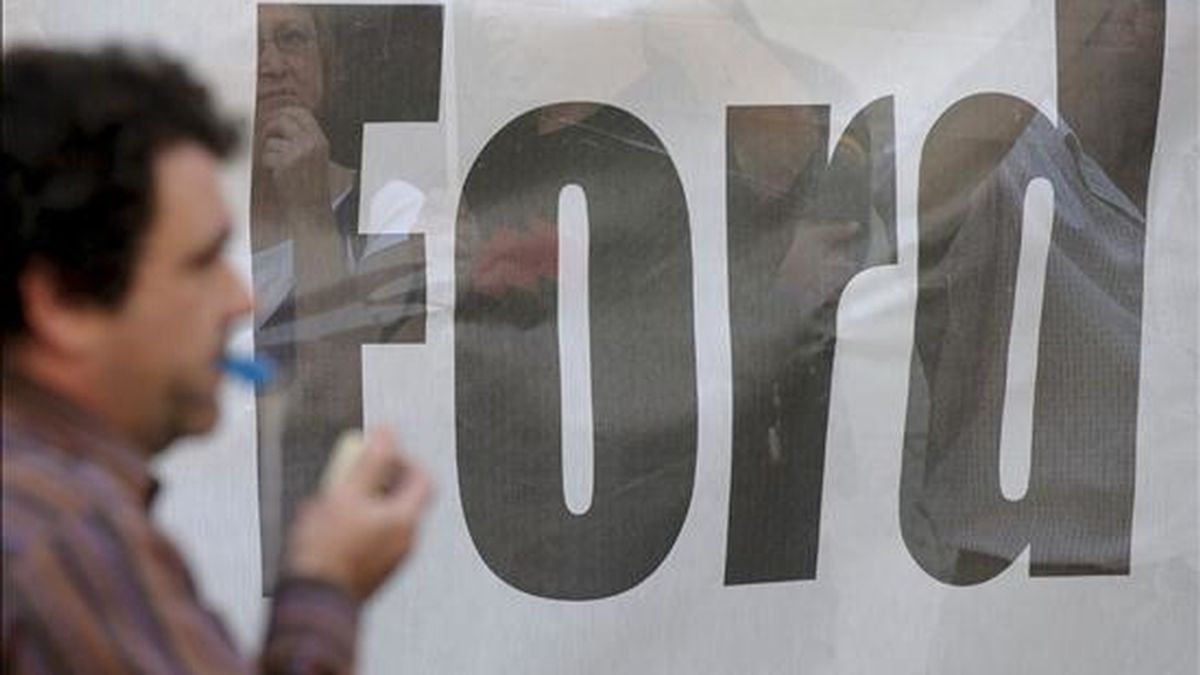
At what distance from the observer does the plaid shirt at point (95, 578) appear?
154 cm

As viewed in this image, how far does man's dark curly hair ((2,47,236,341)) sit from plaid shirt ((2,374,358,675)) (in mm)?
79

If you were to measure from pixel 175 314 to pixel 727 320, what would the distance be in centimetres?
224

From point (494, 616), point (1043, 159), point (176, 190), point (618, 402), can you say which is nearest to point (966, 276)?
point (1043, 159)

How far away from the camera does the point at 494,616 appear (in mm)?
3760

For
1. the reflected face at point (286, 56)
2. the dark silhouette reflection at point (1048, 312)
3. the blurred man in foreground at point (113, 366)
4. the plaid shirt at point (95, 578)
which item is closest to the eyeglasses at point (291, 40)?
the reflected face at point (286, 56)

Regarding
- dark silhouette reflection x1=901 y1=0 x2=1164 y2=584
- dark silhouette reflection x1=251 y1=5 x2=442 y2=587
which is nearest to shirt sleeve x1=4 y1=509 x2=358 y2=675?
dark silhouette reflection x1=251 y1=5 x2=442 y2=587

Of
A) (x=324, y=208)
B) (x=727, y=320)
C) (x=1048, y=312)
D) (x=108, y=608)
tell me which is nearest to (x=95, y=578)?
(x=108, y=608)

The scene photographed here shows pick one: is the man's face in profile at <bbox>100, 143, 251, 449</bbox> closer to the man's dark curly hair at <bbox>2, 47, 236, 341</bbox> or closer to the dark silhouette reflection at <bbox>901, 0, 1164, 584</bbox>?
the man's dark curly hair at <bbox>2, 47, 236, 341</bbox>

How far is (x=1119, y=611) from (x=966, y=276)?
0.57 m

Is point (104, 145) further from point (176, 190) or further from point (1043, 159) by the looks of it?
point (1043, 159)

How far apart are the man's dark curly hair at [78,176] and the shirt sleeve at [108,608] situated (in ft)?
0.51

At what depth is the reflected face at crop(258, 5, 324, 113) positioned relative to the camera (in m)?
3.66

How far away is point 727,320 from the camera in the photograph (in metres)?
3.85

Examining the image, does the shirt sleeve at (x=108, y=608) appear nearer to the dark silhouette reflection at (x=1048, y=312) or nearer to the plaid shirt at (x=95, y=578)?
the plaid shirt at (x=95, y=578)
